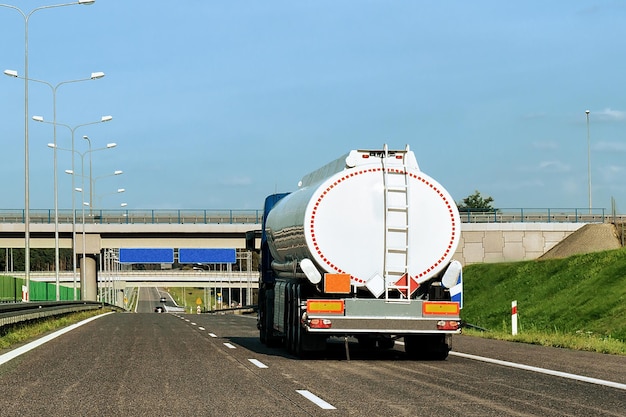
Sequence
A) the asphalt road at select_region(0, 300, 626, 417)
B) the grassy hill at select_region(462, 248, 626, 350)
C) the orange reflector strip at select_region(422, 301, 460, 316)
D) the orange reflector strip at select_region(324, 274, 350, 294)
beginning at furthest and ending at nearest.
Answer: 1. the grassy hill at select_region(462, 248, 626, 350)
2. the orange reflector strip at select_region(422, 301, 460, 316)
3. the orange reflector strip at select_region(324, 274, 350, 294)
4. the asphalt road at select_region(0, 300, 626, 417)

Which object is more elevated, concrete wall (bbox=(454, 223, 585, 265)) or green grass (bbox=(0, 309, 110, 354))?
concrete wall (bbox=(454, 223, 585, 265))

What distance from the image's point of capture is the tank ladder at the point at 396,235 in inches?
625

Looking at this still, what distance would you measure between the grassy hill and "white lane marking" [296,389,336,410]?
55.8 ft

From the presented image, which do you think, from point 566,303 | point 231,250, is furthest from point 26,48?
point 231,250

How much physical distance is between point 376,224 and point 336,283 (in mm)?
1085

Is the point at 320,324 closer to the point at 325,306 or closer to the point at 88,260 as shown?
the point at 325,306

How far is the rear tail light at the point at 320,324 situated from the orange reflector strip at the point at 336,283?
0.44 m

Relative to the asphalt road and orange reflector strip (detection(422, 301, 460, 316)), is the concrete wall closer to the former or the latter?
the asphalt road

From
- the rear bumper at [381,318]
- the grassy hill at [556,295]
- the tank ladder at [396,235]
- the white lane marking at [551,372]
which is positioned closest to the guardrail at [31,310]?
the rear bumper at [381,318]

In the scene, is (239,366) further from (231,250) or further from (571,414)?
(231,250)

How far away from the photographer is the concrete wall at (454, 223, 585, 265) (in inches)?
2227

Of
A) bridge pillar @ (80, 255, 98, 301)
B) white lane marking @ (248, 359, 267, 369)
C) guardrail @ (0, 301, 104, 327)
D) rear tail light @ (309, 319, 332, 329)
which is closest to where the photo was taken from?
white lane marking @ (248, 359, 267, 369)

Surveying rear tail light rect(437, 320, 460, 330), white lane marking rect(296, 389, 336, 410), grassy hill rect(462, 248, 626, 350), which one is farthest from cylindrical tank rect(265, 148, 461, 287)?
grassy hill rect(462, 248, 626, 350)

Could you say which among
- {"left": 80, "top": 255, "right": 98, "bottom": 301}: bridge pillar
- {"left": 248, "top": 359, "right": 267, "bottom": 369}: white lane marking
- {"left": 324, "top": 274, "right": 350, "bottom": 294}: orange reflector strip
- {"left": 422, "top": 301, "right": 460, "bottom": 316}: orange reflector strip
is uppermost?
{"left": 324, "top": 274, "right": 350, "bottom": 294}: orange reflector strip
